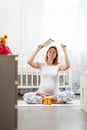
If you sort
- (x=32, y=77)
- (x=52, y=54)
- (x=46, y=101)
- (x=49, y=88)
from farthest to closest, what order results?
(x=32, y=77)
(x=52, y=54)
(x=49, y=88)
(x=46, y=101)

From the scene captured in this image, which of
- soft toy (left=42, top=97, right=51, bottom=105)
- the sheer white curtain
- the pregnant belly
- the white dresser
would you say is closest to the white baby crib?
the sheer white curtain

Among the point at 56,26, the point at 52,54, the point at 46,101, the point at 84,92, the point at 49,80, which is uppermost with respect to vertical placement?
the point at 56,26

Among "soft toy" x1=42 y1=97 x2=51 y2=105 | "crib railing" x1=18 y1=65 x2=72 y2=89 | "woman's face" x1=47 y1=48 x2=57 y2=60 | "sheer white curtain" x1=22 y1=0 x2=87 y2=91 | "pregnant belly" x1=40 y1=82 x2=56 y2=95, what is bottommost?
"soft toy" x1=42 y1=97 x2=51 y2=105

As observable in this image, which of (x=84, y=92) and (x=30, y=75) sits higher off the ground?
(x=30, y=75)

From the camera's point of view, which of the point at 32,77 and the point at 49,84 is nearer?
the point at 49,84

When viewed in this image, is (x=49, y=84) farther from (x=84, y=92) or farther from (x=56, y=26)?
(x=56, y=26)

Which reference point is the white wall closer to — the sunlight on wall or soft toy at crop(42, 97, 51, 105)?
the sunlight on wall

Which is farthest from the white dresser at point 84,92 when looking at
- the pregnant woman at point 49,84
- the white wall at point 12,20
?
the white wall at point 12,20

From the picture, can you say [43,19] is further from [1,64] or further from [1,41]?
[1,64]

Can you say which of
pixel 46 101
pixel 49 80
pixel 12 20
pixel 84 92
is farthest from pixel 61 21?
pixel 84 92

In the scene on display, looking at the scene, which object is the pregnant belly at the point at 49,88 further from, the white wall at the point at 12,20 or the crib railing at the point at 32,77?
Answer: the white wall at the point at 12,20

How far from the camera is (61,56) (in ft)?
12.8

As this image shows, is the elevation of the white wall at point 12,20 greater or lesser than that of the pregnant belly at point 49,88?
greater

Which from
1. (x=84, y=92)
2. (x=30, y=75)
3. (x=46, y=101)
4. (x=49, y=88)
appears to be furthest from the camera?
(x=30, y=75)
